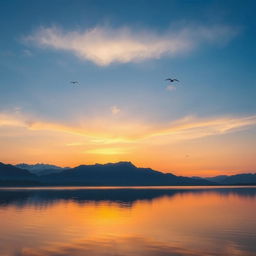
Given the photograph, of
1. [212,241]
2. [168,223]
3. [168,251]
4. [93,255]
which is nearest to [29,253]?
[93,255]

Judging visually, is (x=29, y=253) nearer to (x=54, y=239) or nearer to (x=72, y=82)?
(x=54, y=239)

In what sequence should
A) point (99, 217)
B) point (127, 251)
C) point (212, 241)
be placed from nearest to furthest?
point (127, 251)
point (212, 241)
point (99, 217)

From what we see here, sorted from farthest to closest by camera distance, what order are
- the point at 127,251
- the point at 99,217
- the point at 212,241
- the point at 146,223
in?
the point at 99,217 → the point at 146,223 → the point at 212,241 → the point at 127,251

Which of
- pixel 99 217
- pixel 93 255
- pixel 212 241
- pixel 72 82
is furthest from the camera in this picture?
pixel 72 82

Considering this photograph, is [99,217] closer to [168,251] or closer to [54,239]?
[54,239]

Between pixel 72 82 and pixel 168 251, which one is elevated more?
pixel 72 82

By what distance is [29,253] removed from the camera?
27.5 m

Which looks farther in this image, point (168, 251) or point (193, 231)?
point (193, 231)

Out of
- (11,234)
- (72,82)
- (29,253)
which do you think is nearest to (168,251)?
(29,253)

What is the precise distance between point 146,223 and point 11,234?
1894 centimetres

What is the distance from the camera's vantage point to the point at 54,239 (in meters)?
33.7

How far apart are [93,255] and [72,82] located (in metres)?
44.8

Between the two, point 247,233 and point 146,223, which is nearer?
point 247,233

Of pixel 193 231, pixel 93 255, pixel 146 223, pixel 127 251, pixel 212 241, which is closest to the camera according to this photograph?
pixel 93 255
